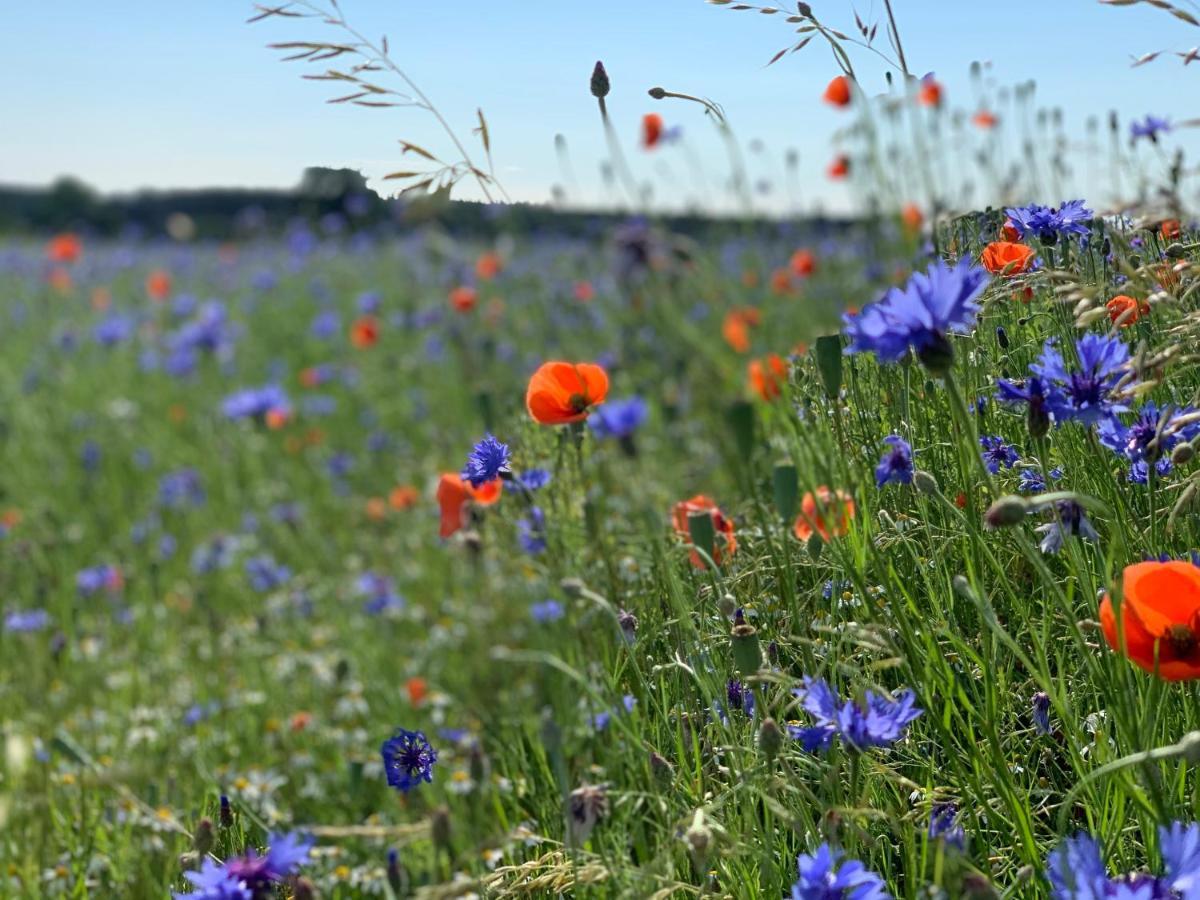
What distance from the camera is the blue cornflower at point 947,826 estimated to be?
101 centimetres

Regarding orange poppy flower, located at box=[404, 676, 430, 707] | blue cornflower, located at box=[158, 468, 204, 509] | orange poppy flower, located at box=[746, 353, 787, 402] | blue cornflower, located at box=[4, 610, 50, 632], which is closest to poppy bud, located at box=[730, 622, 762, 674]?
orange poppy flower, located at box=[746, 353, 787, 402]

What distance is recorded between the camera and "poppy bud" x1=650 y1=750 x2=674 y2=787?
4.71ft

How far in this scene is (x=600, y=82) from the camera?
65.6 inches

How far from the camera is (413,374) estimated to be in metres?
6.05

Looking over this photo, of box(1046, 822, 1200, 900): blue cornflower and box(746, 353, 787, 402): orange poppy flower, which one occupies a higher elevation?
box(746, 353, 787, 402): orange poppy flower

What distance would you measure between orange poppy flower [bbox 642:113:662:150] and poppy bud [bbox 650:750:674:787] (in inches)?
148

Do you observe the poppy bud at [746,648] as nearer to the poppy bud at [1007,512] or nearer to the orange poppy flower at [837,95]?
the poppy bud at [1007,512]

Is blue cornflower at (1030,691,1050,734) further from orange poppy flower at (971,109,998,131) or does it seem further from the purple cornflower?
orange poppy flower at (971,109,998,131)

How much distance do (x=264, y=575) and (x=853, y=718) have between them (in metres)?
2.93

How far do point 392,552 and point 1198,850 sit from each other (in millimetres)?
3272

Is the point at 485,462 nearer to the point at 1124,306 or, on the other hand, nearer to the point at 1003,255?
the point at 1003,255

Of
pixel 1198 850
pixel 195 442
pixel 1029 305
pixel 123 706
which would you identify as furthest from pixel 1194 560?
pixel 195 442

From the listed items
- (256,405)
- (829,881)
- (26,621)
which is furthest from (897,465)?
(256,405)

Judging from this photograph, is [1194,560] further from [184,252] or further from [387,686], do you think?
[184,252]
